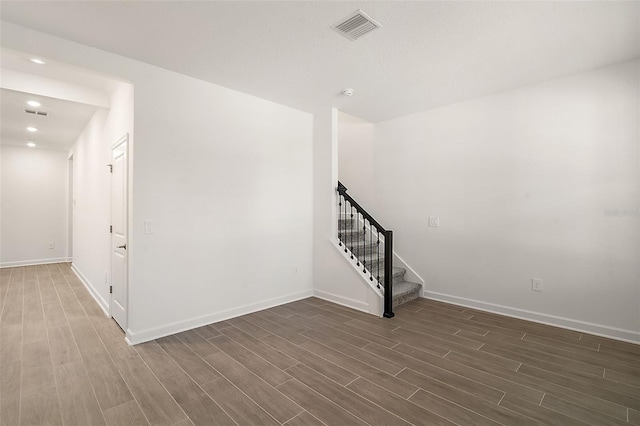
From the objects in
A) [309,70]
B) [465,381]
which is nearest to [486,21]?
[309,70]

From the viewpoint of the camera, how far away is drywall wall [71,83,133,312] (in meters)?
3.56

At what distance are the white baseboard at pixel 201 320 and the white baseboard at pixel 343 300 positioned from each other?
0.91ft

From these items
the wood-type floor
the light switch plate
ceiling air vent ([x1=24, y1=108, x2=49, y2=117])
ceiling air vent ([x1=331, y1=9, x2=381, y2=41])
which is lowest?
the wood-type floor

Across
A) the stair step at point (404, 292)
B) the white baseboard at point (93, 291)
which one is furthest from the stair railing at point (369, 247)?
the white baseboard at point (93, 291)

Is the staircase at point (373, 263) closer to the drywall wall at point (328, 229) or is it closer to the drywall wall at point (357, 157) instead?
the drywall wall at point (328, 229)

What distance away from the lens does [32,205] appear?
7125mm

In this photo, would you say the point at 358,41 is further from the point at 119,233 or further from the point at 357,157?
the point at 119,233

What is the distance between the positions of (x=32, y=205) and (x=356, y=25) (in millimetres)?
8706

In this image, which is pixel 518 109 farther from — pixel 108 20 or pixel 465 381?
pixel 108 20

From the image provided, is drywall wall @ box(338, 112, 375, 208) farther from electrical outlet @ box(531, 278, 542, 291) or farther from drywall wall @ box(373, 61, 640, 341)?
electrical outlet @ box(531, 278, 542, 291)

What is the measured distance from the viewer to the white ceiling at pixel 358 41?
2.23 meters

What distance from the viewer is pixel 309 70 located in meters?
3.21

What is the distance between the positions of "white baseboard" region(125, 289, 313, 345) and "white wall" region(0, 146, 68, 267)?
6348mm

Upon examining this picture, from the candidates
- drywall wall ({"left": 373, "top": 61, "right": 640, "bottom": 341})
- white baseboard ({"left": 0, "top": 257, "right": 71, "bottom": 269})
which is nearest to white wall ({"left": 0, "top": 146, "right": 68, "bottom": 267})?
white baseboard ({"left": 0, "top": 257, "right": 71, "bottom": 269})
